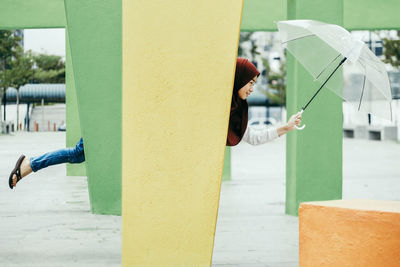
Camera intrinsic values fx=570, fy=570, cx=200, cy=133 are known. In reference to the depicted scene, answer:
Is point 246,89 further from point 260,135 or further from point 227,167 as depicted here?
point 227,167

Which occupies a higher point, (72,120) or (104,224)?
(72,120)

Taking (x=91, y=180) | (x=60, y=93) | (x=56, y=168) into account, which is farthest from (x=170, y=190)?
(x=60, y=93)

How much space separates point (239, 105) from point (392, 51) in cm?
2712

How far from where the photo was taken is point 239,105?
13.5 feet

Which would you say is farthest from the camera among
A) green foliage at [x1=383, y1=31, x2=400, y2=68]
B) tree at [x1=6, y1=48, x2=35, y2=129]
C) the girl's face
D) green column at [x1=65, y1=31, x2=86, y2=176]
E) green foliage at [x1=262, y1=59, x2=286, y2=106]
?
green foliage at [x1=262, y1=59, x2=286, y2=106]

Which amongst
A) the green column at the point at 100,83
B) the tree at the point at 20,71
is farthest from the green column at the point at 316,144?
the tree at the point at 20,71

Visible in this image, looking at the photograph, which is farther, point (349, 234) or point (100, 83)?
point (100, 83)

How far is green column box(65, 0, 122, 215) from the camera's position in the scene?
21.8 ft

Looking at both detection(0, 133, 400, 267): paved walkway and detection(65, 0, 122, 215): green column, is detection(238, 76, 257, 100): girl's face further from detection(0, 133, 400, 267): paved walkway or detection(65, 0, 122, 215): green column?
detection(65, 0, 122, 215): green column

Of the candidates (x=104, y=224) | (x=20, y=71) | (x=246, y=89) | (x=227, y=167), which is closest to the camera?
(x=246, y=89)

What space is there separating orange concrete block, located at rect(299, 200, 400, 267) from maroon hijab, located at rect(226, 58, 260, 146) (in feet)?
2.46

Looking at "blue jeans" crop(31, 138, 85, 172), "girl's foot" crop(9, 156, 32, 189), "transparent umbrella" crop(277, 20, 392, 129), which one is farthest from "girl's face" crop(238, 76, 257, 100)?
"girl's foot" crop(9, 156, 32, 189)

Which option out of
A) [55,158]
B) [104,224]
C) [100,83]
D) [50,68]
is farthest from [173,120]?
[50,68]

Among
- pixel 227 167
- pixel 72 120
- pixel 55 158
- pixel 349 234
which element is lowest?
pixel 227 167
